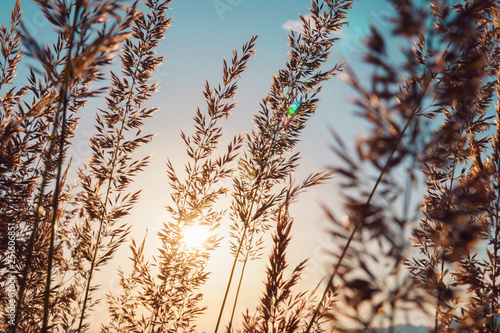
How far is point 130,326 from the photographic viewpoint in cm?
315

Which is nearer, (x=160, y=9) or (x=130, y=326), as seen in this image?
(x=130, y=326)

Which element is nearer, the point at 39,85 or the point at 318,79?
the point at 39,85

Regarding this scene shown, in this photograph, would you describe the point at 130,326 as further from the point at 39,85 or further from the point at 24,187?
the point at 39,85

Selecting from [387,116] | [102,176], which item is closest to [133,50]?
[102,176]

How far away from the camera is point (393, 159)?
3.24ft

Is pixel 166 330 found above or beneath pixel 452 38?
beneath

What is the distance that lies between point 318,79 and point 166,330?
10.6 ft

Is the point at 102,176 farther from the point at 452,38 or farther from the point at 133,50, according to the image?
the point at 452,38

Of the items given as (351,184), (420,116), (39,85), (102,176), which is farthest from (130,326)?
(420,116)

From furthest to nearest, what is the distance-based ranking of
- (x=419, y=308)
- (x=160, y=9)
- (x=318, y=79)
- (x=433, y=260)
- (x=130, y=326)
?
(x=318, y=79) < (x=160, y=9) < (x=130, y=326) < (x=433, y=260) < (x=419, y=308)

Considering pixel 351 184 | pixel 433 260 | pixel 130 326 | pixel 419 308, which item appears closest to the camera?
pixel 419 308

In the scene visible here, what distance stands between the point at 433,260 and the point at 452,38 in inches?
85.9

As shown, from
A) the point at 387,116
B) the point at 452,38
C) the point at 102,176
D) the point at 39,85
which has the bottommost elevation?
the point at 387,116

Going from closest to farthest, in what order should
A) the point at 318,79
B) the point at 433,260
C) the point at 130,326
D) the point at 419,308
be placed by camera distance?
the point at 419,308 < the point at 433,260 < the point at 130,326 < the point at 318,79
